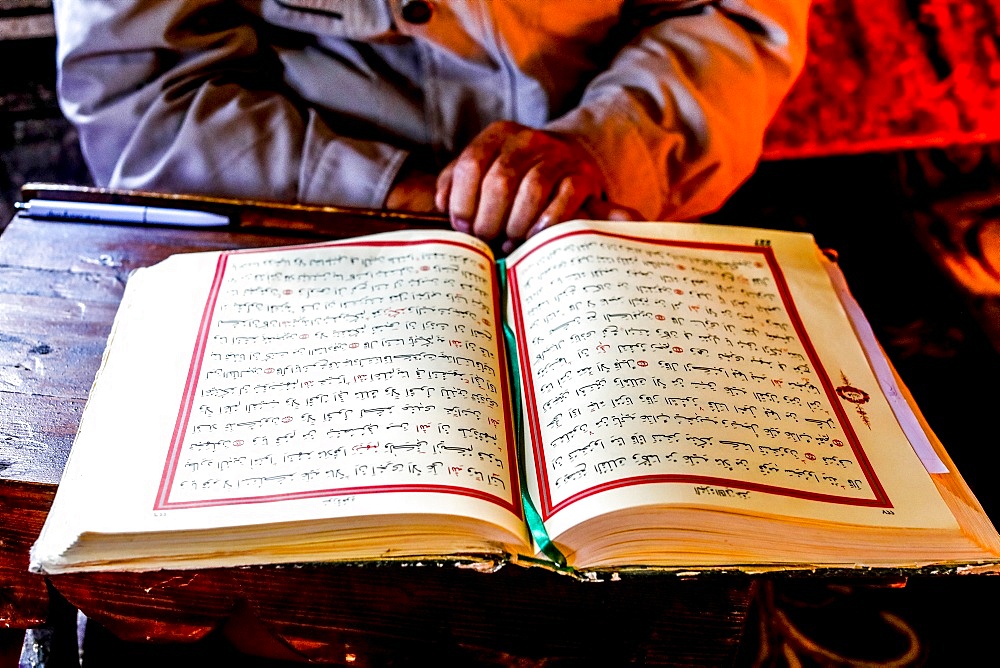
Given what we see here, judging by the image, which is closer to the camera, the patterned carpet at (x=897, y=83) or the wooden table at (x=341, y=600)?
the wooden table at (x=341, y=600)

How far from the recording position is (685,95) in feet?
3.46

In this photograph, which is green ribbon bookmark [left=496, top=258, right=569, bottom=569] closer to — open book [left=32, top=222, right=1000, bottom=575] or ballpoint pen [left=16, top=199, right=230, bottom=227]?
open book [left=32, top=222, right=1000, bottom=575]

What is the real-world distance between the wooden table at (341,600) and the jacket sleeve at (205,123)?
43 centimetres

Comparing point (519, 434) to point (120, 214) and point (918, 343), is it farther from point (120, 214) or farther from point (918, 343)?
point (918, 343)

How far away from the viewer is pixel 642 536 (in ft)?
1.69

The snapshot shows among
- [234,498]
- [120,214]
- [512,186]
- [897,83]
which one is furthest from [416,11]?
[897,83]

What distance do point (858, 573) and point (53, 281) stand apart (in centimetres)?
74

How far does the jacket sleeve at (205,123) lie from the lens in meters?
1.04

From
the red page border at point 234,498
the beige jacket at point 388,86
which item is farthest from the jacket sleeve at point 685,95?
the red page border at point 234,498

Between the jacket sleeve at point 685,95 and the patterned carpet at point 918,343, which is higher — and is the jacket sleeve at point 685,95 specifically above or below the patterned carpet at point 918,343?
above

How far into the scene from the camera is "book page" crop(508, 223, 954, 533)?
0.53 meters

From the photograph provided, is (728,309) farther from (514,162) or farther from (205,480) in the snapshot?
(205,480)

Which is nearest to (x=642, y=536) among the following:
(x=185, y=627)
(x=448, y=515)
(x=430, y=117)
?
(x=448, y=515)

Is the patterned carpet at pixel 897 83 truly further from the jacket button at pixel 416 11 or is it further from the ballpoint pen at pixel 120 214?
the ballpoint pen at pixel 120 214
